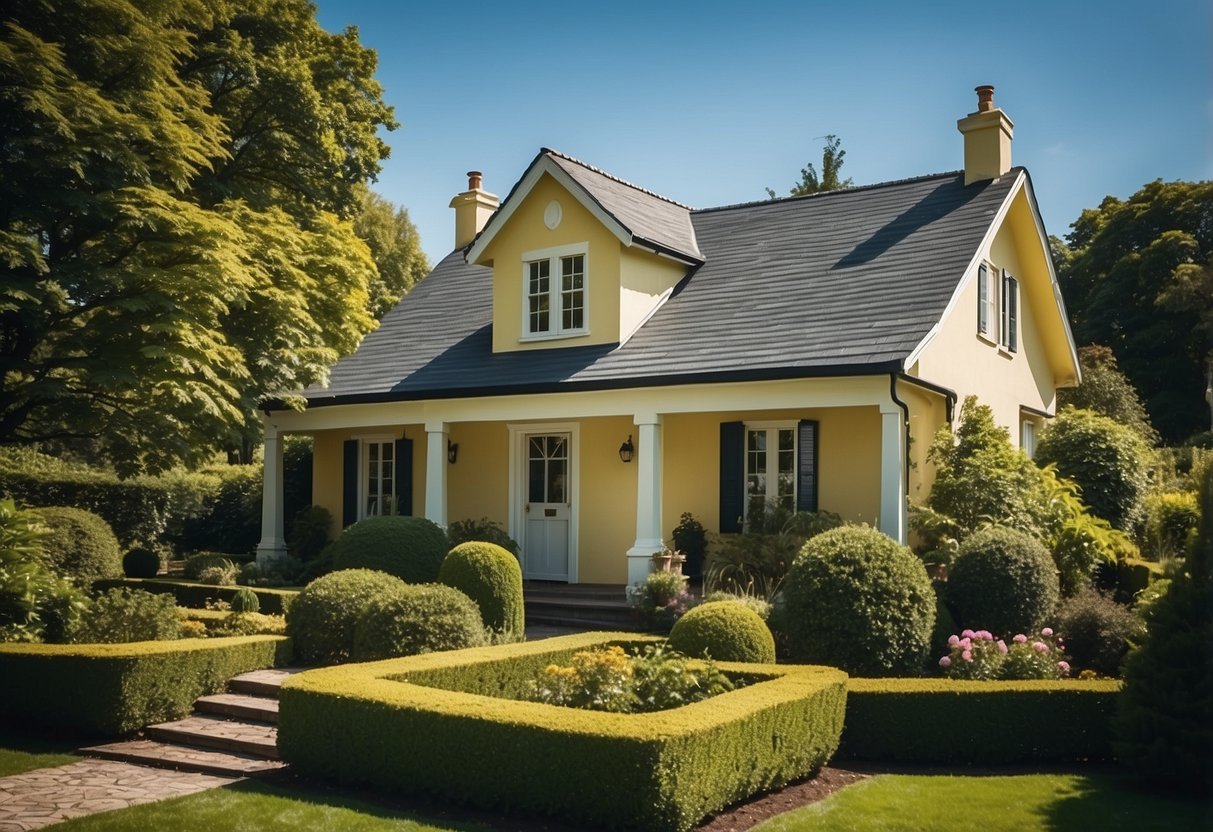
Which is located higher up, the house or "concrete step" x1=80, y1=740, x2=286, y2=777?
the house

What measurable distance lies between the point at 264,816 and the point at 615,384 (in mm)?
9340

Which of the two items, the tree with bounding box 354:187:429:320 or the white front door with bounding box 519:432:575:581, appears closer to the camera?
the white front door with bounding box 519:432:575:581

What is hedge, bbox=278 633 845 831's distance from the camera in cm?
739

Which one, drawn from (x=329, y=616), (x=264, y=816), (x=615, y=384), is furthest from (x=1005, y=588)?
(x=264, y=816)

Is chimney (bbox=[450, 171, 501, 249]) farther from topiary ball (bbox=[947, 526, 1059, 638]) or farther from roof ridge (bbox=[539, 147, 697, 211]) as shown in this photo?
A: topiary ball (bbox=[947, 526, 1059, 638])

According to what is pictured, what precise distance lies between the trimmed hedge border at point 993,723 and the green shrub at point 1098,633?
2008 mm

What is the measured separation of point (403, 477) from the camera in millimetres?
19984

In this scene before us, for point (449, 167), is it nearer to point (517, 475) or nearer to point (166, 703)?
point (517, 475)

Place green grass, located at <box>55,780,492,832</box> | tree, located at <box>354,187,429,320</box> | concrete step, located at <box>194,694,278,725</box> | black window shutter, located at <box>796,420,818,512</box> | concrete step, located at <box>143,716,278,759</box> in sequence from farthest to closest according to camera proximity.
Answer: tree, located at <box>354,187,429,320</box>
black window shutter, located at <box>796,420,818,512</box>
concrete step, located at <box>194,694,278,725</box>
concrete step, located at <box>143,716,278,759</box>
green grass, located at <box>55,780,492,832</box>

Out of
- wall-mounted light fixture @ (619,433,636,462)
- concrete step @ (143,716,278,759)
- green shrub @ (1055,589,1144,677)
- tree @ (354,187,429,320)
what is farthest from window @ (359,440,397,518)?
tree @ (354,187,429,320)

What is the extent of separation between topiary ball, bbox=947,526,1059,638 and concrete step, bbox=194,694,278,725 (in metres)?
7.85

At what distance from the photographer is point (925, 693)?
389 inches

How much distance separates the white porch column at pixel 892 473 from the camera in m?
13.9

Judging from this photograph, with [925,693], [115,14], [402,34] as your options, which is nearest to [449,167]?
[115,14]
